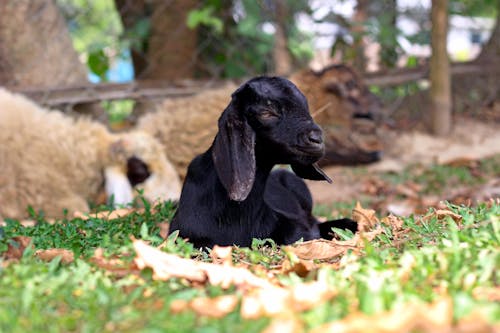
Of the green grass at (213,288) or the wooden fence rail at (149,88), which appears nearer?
the green grass at (213,288)

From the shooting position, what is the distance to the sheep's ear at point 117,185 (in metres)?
5.96

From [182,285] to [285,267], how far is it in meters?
0.40

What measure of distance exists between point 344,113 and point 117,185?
2.50 meters

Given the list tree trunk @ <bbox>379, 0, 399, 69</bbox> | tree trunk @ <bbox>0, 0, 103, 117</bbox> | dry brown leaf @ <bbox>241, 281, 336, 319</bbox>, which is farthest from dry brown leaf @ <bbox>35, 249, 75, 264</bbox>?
tree trunk @ <bbox>379, 0, 399, 69</bbox>

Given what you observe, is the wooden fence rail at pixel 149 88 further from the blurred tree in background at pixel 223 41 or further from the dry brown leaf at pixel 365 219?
the dry brown leaf at pixel 365 219

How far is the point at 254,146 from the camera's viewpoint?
3.14m

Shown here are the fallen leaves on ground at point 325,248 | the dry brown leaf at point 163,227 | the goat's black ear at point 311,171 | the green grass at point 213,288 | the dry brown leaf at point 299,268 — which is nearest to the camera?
the green grass at point 213,288

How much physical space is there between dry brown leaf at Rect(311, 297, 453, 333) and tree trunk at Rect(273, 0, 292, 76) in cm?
642

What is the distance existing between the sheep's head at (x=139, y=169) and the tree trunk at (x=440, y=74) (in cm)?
351

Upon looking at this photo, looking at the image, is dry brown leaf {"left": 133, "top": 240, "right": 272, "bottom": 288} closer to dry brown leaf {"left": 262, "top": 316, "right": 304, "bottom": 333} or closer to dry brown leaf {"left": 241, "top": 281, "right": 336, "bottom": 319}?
dry brown leaf {"left": 241, "top": 281, "right": 336, "bottom": 319}

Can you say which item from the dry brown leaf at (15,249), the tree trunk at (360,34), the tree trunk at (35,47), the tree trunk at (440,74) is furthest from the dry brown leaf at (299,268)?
the tree trunk at (440,74)

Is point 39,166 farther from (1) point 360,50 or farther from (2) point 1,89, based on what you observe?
(1) point 360,50

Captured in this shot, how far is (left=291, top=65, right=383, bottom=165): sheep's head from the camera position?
6.94m

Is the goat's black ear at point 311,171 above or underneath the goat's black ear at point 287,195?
above
